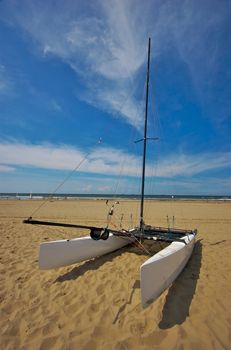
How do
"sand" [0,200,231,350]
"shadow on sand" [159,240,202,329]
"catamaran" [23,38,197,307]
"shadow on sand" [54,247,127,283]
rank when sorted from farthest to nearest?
"shadow on sand" [54,247,127,283] → "catamaran" [23,38,197,307] → "shadow on sand" [159,240,202,329] → "sand" [0,200,231,350]

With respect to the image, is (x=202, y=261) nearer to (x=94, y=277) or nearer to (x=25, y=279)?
(x=94, y=277)

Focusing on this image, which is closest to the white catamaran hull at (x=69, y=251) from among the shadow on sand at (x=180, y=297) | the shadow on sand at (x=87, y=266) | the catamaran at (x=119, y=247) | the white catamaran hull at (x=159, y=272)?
the catamaran at (x=119, y=247)

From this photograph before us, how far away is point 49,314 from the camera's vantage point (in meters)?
3.55

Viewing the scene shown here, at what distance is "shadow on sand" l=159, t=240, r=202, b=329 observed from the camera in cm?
343

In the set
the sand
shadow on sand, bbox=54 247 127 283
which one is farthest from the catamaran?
the sand

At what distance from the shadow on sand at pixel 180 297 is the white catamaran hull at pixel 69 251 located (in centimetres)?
232

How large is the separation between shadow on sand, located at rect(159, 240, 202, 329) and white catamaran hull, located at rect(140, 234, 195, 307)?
0.18 meters

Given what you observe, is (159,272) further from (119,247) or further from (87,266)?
(119,247)

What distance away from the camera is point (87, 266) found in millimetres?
5535

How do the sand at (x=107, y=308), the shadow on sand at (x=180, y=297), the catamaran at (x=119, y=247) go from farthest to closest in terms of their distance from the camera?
the catamaran at (x=119, y=247)
the shadow on sand at (x=180, y=297)
the sand at (x=107, y=308)

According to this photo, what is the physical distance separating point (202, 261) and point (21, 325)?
16.3ft

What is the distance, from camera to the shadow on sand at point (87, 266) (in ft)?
16.1

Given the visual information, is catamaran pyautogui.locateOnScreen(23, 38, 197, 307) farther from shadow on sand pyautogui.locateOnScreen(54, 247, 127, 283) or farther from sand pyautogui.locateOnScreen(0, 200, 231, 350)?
sand pyautogui.locateOnScreen(0, 200, 231, 350)

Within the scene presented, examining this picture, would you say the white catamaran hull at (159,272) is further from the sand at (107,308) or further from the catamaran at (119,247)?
the sand at (107,308)
